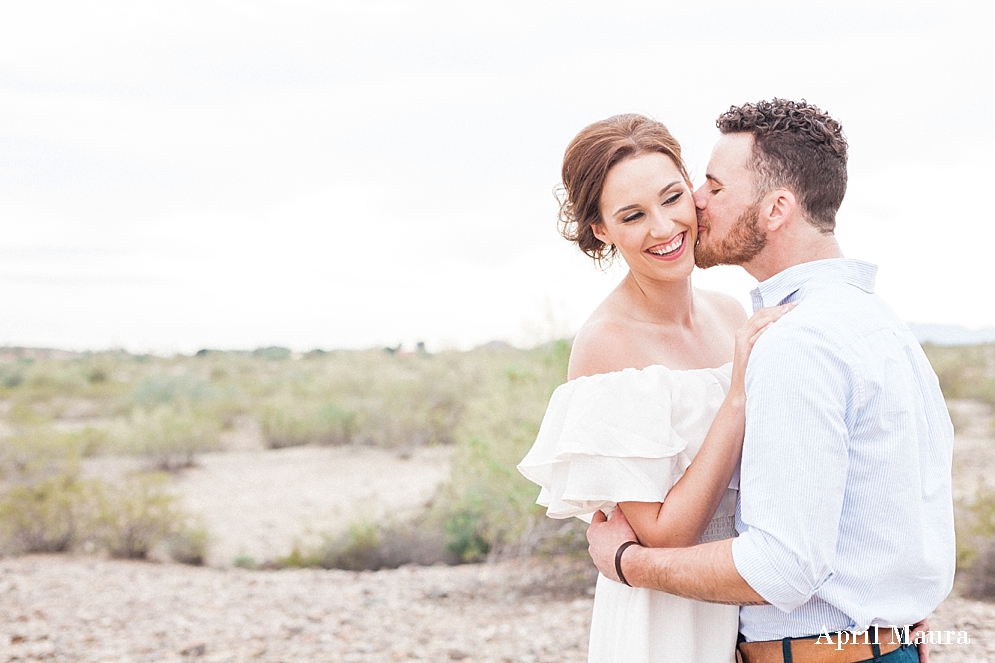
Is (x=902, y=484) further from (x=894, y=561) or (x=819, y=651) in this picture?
(x=819, y=651)

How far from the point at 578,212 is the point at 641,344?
0.48m

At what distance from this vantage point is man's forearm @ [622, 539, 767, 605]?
1918 mm

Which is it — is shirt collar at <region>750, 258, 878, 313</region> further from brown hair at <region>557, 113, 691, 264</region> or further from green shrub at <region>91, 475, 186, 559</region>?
green shrub at <region>91, 475, 186, 559</region>

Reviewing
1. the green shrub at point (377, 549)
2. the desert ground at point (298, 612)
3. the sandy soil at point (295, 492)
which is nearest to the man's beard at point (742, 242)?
the desert ground at point (298, 612)

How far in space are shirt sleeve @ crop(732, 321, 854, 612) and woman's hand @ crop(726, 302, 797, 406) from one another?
168mm

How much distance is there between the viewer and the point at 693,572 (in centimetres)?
202

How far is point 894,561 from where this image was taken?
74.5 inches

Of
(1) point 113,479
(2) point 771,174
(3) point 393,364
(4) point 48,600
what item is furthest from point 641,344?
(3) point 393,364

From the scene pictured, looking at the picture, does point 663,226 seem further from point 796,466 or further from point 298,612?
point 298,612

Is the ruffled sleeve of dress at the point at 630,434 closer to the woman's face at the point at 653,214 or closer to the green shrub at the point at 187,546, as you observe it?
the woman's face at the point at 653,214

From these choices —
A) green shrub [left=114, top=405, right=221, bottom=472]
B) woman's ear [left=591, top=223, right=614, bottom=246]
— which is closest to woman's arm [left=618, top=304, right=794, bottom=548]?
woman's ear [left=591, top=223, right=614, bottom=246]

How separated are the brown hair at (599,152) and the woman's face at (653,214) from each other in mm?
28

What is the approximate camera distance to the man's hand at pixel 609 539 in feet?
7.56

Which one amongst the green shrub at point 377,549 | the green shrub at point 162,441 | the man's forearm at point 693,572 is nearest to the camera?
the man's forearm at point 693,572
